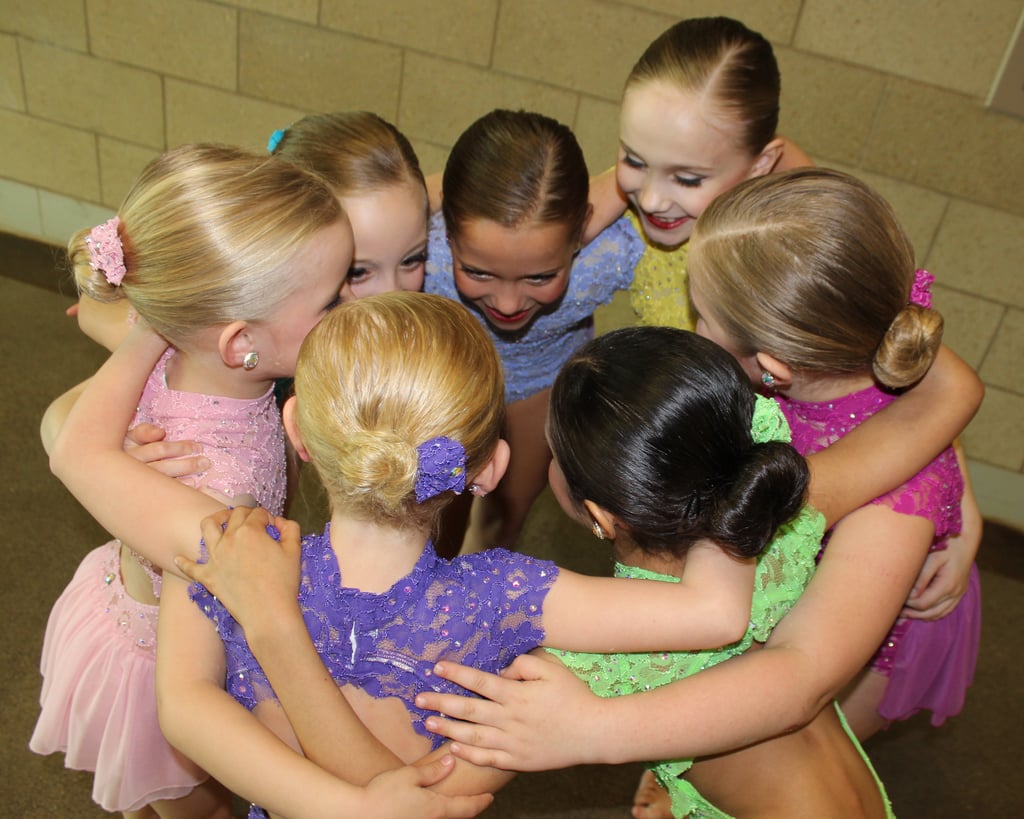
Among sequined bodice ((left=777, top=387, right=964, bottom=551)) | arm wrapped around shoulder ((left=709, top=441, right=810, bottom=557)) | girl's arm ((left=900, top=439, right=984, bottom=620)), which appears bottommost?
girl's arm ((left=900, top=439, right=984, bottom=620))

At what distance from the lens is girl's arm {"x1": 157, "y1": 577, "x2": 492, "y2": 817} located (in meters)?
1.04

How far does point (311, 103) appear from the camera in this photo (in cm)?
316

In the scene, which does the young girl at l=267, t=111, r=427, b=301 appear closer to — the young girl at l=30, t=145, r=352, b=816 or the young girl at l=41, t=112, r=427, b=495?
the young girl at l=41, t=112, r=427, b=495

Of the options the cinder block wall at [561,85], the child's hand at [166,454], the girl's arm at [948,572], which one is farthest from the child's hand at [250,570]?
the cinder block wall at [561,85]

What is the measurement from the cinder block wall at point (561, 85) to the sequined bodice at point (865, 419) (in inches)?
63.4

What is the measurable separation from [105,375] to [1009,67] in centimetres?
257

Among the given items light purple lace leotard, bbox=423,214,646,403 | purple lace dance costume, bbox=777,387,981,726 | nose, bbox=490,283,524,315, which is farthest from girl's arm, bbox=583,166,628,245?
purple lace dance costume, bbox=777,387,981,726

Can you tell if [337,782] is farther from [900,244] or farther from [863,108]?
[863,108]

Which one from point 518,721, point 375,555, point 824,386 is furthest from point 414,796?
point 824,386

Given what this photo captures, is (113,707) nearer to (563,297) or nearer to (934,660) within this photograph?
(563,297)

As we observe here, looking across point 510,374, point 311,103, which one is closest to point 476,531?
point 510,374

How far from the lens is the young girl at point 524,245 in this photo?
5.51 ft

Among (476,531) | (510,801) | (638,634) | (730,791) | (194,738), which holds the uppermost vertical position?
(638,634)

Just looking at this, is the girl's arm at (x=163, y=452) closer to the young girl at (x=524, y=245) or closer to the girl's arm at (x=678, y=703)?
the girl's arm at (x=678, y=703)
